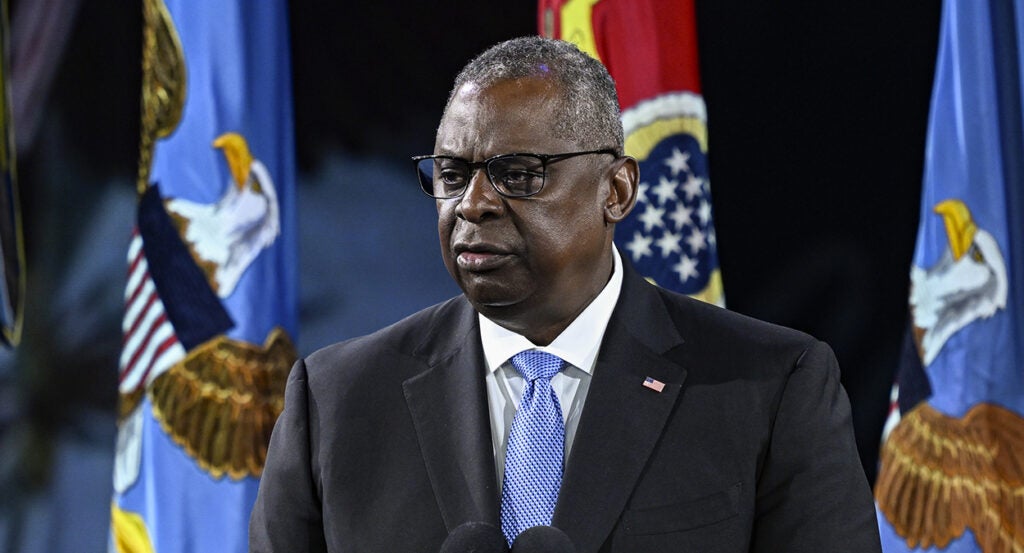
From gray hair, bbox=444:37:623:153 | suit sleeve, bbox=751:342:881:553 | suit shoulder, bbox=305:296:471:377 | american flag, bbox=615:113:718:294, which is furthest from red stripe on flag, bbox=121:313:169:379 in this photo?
suit sleeve, bbox=751:342:881:553

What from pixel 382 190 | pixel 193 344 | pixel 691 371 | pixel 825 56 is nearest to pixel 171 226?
pixel 193 344

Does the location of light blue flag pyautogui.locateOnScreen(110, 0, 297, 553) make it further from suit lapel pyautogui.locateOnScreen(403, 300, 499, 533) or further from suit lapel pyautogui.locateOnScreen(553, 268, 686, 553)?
suit lapel pyautogui.locateOnScreen(553, 268, 686, 553)

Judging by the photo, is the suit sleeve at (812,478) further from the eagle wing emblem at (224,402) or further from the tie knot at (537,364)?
the eagle wing emblem at (224,402)

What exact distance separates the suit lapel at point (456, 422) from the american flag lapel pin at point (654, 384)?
8.5 inches

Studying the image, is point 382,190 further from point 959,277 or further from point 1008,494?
point 1008,494

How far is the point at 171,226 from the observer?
3.56 meters

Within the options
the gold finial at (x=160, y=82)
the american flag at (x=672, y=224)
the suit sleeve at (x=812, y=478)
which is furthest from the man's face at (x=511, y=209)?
the gold finial at (x=160, y=82)

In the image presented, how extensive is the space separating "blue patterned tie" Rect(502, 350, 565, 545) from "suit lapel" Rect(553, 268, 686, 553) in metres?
0.03

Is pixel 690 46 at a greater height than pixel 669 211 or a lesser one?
greater

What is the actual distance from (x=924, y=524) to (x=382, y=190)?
2.15 m

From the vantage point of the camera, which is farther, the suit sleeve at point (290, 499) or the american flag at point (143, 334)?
the american flag at point (143, 334)

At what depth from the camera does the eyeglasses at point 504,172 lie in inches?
58.6

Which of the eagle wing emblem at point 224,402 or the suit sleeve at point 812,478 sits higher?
the suit sleeve at point 812,478

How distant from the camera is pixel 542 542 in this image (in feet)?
4.04
